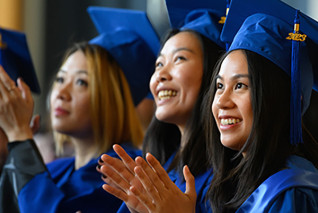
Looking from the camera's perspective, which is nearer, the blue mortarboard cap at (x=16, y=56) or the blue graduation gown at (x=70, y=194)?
the blue graduation gown at (x=70, y=194)

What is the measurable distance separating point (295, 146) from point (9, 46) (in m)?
1.52

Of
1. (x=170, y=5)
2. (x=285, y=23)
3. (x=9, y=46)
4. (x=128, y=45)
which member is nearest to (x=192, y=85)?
(x=170, y=5)

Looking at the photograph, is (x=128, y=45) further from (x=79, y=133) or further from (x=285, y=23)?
(x=285, y=23)

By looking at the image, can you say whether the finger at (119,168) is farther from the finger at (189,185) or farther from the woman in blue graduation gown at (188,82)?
the woman in blue graduation gown at (188,82)

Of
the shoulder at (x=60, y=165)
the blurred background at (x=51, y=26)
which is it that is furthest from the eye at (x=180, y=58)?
the blurred background at (x=51, y=26)

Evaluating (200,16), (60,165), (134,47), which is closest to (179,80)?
(200,16)

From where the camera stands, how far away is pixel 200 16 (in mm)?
1944

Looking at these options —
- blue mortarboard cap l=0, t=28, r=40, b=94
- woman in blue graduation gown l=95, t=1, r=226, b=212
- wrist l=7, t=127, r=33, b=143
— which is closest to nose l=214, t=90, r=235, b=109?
woman in blue graduation gown l=95, t=1, r=226, b=212

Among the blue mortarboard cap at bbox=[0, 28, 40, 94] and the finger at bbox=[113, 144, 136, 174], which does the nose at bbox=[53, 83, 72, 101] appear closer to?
the blue mortarboard cap at bbox=[0, 28, 40, 94]

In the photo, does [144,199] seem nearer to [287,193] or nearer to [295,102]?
[287,193]

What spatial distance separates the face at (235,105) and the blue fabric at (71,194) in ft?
2.58

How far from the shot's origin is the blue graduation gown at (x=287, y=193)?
1213 millimetres

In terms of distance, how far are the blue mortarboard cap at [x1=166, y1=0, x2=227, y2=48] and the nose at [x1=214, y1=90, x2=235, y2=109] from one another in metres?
0.46

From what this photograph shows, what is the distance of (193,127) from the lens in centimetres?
180
